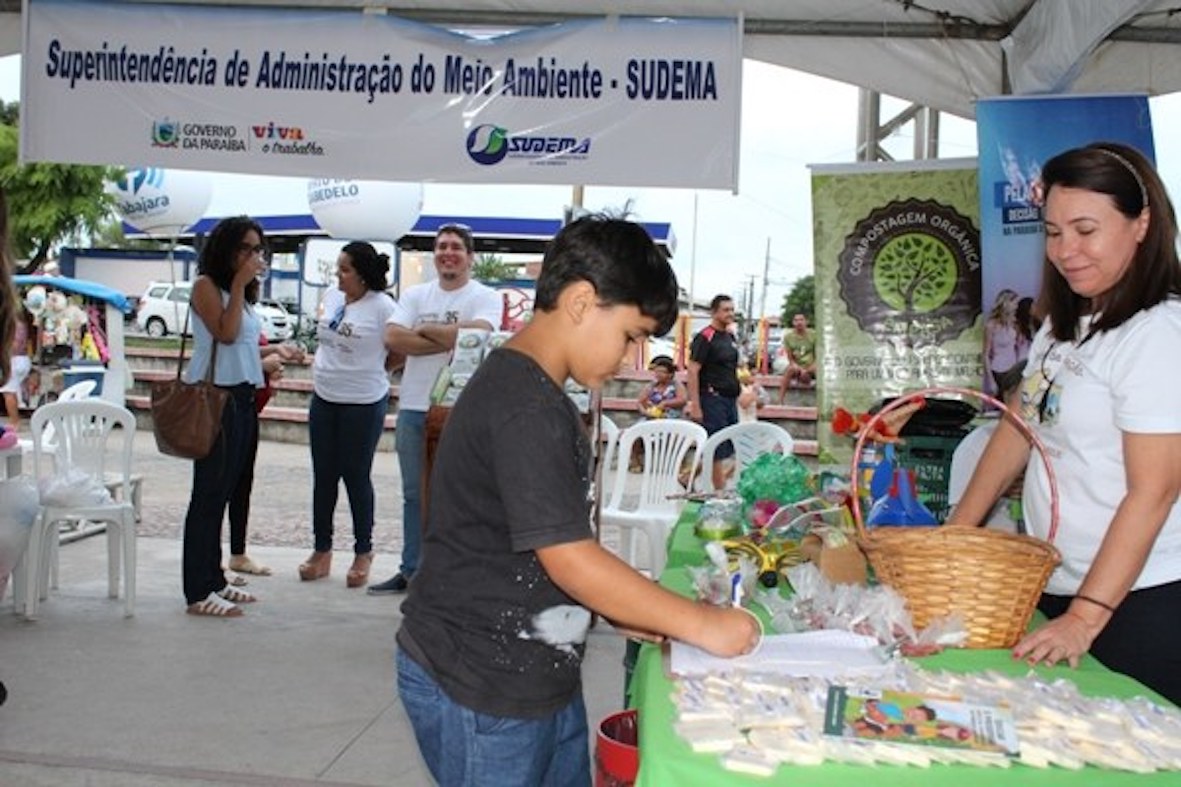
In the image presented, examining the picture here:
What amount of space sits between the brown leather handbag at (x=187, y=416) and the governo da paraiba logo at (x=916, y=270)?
282cm

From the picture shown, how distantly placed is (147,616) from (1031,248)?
13.3 feet

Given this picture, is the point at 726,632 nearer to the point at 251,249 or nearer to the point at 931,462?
the point at 931,462

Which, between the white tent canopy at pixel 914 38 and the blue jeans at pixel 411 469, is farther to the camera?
the blue jeans at pixel 411 469

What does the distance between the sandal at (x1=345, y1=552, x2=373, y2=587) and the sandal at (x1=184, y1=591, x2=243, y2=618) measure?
798mm

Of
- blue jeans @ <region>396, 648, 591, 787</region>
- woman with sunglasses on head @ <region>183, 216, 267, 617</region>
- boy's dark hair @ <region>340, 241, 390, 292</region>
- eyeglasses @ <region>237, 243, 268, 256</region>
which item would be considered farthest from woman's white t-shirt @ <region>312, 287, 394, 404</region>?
blue jeans @ <region>396, 648, 591, 787</region>

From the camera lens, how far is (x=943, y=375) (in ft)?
16.8

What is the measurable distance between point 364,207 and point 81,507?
13.0m

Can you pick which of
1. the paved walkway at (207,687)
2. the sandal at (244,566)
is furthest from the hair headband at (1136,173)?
the sandal at (244,566)

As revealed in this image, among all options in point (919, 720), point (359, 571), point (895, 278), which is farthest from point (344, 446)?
point (919, 720)

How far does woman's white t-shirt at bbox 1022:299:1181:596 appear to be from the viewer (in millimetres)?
1888

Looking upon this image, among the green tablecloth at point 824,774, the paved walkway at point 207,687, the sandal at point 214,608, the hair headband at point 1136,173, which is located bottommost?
the paved walkway at point 207,687

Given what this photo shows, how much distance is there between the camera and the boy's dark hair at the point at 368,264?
19.5ft

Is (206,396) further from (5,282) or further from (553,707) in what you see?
(553,707)

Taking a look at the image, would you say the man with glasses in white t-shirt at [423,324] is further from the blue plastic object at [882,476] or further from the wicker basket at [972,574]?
the wicker basket at [972,574]
